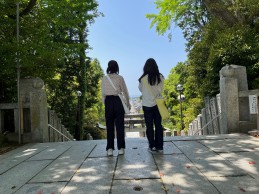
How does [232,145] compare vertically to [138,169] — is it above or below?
above

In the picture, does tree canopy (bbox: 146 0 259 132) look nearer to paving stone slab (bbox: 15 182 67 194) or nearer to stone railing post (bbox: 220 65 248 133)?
stone railing post (bbox: 220 65 248 133)

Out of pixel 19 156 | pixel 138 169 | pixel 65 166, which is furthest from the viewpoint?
pixel 19 156

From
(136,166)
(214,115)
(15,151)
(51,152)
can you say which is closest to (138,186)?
(136,166)

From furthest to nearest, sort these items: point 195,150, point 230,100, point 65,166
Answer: point 230,100 → point 195,150 → point 65,166

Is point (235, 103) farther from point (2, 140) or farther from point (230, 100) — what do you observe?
point (2, 140)

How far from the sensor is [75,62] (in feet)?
95.1

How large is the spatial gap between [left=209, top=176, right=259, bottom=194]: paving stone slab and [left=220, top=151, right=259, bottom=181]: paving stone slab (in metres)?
0.22

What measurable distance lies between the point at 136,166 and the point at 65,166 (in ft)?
4.12

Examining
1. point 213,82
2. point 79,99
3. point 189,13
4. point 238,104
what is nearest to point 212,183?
point 238,104

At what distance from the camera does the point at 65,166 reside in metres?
4.79

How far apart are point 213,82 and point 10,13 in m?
7.51

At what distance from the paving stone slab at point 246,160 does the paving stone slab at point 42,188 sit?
2.68 metres

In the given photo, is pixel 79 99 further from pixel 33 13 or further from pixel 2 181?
pixel 2 181

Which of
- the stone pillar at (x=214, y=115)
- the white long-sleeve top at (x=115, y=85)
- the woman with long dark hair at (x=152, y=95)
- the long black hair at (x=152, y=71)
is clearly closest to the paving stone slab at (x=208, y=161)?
the woman with long dark hair at (x=152, y=95)
